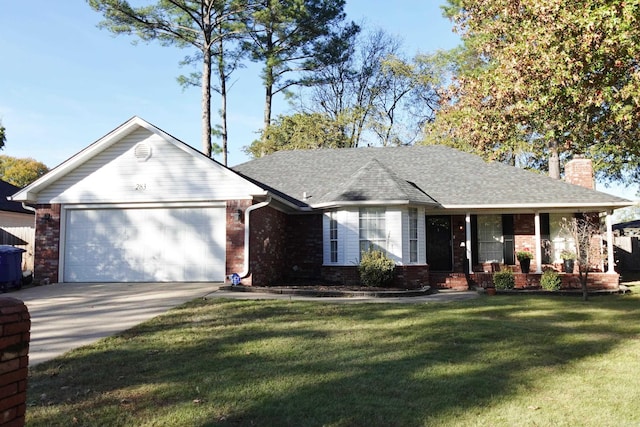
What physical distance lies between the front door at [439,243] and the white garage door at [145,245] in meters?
7.90

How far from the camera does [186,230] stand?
1376 cm

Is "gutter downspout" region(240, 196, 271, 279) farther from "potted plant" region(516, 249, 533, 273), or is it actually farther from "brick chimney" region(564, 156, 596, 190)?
"brick chimney" region(564, 156, 596, 190)

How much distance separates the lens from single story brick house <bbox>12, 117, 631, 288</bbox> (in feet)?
44.5

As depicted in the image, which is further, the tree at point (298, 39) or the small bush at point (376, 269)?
the tree at point (298, 39)

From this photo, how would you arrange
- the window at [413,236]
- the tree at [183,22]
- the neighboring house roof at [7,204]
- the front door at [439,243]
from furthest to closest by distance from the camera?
the tree at [183,22] → the neighboring house roof at [7,204] → the front door at [439,243] → the window at [413,236]

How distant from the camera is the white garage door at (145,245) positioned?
13656 mm

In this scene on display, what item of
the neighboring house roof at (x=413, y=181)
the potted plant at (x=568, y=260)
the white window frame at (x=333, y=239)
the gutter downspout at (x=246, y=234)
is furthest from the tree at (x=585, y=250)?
the gutter downspout at (x=246, y=234)

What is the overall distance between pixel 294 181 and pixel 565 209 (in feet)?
32.1

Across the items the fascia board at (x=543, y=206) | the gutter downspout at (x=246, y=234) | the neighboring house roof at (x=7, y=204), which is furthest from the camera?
the neighboring house roof at (x=7, y=204)

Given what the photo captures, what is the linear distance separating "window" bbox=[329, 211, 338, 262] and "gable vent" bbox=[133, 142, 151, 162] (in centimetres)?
593

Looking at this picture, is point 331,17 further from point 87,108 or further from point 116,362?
point 116,362

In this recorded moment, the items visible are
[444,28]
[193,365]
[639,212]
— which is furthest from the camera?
[639,212]

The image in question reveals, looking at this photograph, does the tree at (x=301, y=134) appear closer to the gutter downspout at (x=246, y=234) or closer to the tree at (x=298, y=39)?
Answer: the tree at (x=298, y=39)

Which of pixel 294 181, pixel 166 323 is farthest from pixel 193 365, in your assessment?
pixel 294 181
